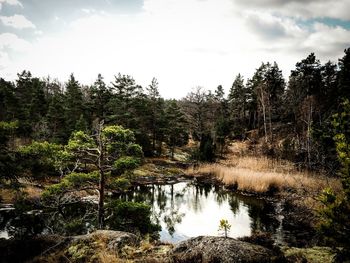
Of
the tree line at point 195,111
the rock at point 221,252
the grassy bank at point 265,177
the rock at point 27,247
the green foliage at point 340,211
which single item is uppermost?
the tree line at point 195,111

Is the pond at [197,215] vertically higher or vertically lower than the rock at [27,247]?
lower

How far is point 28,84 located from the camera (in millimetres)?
50250

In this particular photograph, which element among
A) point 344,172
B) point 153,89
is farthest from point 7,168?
point 153,89

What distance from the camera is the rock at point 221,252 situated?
4.15 m

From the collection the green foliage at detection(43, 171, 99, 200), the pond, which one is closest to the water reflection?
the pond

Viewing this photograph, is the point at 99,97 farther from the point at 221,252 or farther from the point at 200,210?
the point at 221,252

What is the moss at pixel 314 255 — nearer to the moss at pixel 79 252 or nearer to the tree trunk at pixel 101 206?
the moss at pixel 79 252

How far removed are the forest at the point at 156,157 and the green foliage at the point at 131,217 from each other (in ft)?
0.12

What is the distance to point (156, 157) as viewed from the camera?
37.4 metres

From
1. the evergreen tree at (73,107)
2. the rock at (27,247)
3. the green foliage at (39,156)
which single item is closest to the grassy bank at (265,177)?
the green foliage at (39,156)

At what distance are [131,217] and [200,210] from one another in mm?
9527

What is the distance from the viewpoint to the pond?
1153 cm

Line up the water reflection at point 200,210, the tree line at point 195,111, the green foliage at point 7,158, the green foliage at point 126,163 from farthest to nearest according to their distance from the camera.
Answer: the tree line at point 195,111 → the water reflection at point 200,210 → the green foliage at point 126,163 → the green foliage at point 7,158

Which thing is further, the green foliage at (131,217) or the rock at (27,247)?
the green foliage at (131,217)
